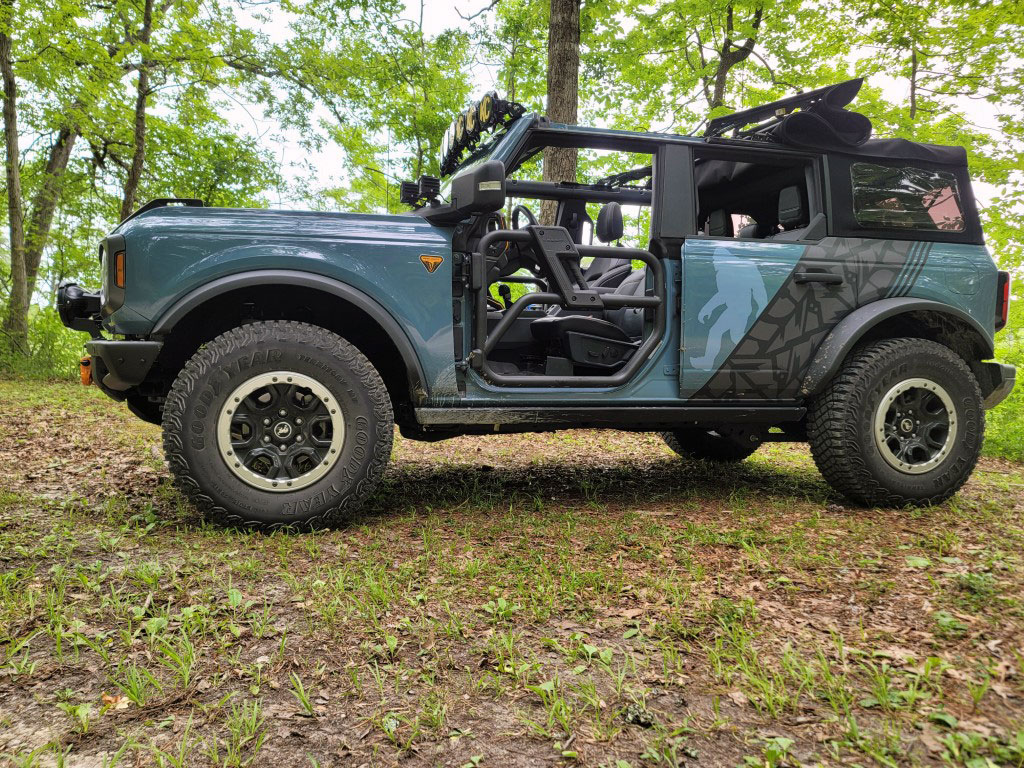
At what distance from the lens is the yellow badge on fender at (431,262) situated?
3.05 m

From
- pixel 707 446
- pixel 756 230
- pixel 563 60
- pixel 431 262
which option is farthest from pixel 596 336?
pixel 563 60

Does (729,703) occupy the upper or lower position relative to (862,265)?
lower

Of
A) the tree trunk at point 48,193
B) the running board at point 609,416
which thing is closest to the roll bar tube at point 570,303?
the running board at point 609,416

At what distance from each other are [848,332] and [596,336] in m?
1.37

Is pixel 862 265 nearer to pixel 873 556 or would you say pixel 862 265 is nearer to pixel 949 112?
pixel 873 556

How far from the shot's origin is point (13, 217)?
33.2ft

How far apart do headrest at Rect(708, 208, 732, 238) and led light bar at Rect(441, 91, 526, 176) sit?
156 centimetres

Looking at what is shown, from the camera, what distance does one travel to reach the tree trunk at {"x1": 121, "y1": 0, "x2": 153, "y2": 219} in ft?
31.5

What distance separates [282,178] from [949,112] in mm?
11665

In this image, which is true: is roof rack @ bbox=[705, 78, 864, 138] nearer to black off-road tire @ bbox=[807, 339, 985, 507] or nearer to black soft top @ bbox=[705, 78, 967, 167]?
black soft top @ bbox=[705, 78, 967, 167]

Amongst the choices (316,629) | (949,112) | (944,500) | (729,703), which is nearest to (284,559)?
(316,629)

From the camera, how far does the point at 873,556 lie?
271cm

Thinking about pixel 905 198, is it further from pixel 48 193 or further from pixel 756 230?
pixel 48 193

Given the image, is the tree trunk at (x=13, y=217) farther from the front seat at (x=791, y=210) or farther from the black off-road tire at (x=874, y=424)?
the black off-road tire at (x=874, y=424)
